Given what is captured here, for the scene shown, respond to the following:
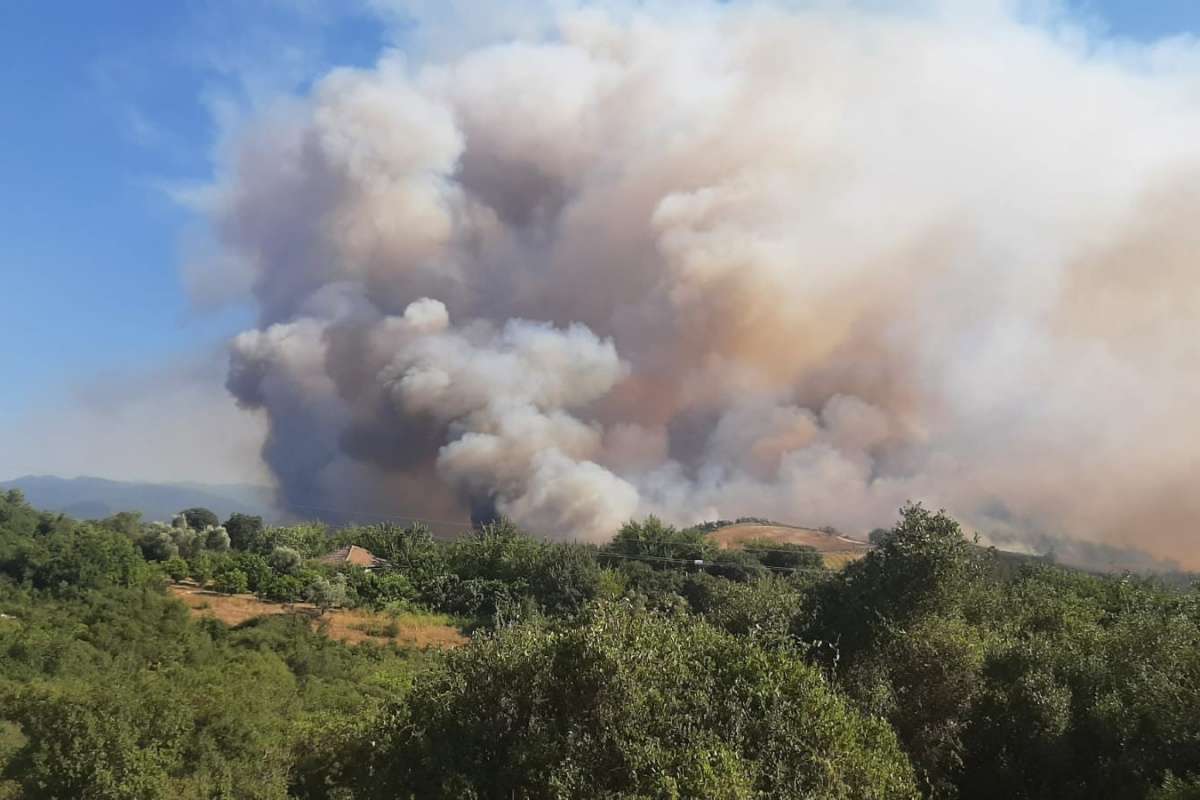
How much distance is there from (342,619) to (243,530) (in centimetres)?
2353

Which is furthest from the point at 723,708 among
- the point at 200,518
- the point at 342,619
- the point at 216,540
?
the point at 200,518

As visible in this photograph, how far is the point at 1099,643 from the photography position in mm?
15094

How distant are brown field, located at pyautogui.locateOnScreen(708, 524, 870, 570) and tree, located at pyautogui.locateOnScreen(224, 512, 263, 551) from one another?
31.8 m

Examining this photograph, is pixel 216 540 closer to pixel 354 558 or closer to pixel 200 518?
pixel 354 558

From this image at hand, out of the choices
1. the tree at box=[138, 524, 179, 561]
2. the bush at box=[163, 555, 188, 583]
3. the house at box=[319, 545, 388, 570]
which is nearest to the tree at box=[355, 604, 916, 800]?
the bush at box=[163, 555, 188, 583]

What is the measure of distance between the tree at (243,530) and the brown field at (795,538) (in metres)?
31.8

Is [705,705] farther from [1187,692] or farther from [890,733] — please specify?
[1187,692]

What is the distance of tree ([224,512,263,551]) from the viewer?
58.2 m

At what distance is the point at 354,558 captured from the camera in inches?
2137

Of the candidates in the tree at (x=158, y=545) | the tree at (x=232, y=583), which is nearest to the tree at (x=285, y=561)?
the tree at (x=232, y=583)

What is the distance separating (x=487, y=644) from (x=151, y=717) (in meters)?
7.28

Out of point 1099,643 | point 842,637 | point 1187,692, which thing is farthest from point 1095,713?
point 842,637

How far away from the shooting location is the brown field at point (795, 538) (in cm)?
5799

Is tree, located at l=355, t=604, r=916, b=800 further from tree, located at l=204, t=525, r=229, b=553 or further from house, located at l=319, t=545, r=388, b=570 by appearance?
tree, located at l=204, t=525, r=229, b=553
